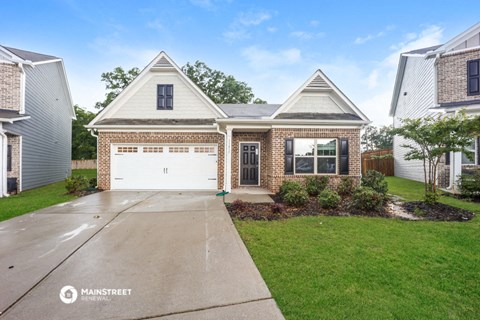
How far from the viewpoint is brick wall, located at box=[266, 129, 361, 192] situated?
8.86 m

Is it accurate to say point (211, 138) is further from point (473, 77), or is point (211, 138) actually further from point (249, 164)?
point (473, 77)

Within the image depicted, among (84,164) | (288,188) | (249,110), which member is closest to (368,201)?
→ (288,188)

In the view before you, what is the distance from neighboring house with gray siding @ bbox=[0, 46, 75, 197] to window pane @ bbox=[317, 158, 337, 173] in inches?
528

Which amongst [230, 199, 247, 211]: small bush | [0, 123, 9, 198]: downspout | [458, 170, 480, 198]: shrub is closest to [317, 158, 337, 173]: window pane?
[230, 199, 247, 211]: small bush

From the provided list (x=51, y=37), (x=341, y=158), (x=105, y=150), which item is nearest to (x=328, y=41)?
(x=341, y=158)

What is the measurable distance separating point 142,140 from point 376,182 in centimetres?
1015

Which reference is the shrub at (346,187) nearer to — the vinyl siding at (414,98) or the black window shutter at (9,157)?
the vinyl siding at (414,98)

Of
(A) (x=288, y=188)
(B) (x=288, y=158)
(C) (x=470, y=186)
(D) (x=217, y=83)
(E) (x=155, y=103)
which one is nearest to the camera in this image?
(A) (x=288, y=188)

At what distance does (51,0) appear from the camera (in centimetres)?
1024

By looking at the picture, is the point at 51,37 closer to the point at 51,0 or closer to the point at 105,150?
the point at 51,0

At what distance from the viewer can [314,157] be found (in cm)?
900

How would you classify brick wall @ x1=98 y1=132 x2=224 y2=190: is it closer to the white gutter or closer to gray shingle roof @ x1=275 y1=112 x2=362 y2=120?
gray shingle roof @ x1=275 y1=112 x2=362 y2=120

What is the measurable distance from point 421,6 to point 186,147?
13.4 meters

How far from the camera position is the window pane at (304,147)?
354 inches
